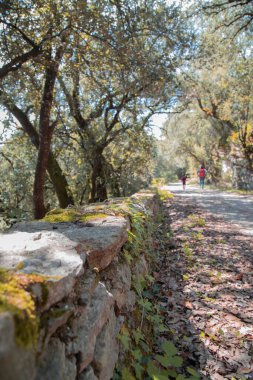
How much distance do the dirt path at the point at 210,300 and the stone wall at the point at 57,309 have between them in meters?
0.93

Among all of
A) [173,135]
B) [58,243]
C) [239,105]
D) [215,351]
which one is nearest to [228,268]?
[215,351]

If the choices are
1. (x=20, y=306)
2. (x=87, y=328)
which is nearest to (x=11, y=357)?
(x=20, y=306)

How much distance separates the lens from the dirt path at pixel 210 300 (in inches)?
121

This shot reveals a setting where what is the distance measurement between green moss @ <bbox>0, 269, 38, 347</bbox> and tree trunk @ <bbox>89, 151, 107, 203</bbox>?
13.2m

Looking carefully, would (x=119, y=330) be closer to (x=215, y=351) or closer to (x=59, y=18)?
(x=215, y=351)

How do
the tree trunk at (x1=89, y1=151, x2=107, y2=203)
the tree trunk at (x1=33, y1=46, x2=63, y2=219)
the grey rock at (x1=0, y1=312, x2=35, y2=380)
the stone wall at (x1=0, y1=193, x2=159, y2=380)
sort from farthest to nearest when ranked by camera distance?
the tree trunk at (x1=89, y1=151, x2=107, y2=203) < the tree trunk at (x1=33, y1=46, x2=63, y2=219) < the stone wall at (x1=0, y1=193, x2=159, y2=380) < the grey rock at (x1=0, y1=312, x2=35, y2=380)

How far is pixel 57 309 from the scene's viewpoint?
172 cm

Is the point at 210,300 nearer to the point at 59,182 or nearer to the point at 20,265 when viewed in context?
the point at 20,265

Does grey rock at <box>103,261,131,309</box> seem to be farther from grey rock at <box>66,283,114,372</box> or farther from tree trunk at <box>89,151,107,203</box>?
tree trunk at <box>89,151,107,203</box>

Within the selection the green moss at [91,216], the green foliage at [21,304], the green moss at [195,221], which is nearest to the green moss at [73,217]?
the green moss at [91,216]

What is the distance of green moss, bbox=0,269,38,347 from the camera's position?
51.4 inches

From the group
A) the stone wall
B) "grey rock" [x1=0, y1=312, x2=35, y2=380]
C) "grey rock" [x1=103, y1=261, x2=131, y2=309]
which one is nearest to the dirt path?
"grey rock" [x1=103, y1=261, x2=131, y2=309]

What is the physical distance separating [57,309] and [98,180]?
48.1 ft

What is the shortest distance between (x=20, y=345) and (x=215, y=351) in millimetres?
2573
